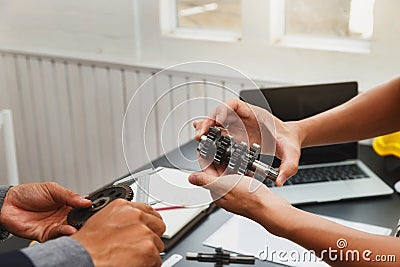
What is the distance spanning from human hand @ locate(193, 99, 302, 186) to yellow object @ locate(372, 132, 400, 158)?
695 millimetres

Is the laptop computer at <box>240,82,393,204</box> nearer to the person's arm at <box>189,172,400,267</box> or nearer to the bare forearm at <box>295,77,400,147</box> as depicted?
the bare forearm at <box>295,77,400,147</box>

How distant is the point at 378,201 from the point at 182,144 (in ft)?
2.26

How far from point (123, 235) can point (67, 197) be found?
0.26 meters

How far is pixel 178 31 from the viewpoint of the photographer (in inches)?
85.8

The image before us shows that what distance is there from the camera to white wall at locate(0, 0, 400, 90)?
5.91ft

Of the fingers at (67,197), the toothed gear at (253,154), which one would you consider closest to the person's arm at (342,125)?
the toothed gear at (253,154)

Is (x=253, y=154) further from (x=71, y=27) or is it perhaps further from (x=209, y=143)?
(x=71, y=27)

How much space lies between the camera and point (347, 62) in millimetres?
1851

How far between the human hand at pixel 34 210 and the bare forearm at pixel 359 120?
524mm

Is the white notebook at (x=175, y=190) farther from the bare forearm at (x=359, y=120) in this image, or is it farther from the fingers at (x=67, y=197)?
the bare forearm at (x=359, y=120)

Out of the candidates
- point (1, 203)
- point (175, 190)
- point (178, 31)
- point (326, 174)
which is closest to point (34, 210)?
point (1, 203)

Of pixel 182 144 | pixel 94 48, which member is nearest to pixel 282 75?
pixel 94 48

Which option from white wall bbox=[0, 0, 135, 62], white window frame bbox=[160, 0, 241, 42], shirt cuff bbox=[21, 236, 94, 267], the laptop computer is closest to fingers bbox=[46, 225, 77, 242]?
shirt cuff bbox=[21, 236, 94, 267]

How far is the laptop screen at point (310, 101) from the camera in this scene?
160 centimetres
